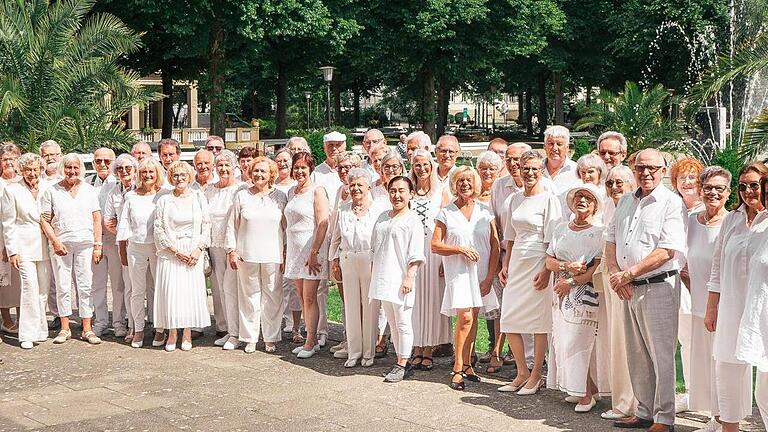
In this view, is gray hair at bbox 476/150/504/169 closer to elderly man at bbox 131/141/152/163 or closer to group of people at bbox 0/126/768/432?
group of people at bbox 0/126/768/432

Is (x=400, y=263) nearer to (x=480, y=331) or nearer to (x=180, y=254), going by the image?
(x=180, y=254)

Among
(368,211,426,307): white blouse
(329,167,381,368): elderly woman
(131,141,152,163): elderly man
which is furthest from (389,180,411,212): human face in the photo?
(131,141,152,163): elderly man

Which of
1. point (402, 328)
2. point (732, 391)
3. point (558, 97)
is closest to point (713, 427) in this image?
point (732, 391)

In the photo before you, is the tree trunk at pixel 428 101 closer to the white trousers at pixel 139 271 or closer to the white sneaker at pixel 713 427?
the white trousers at pixel 139 271

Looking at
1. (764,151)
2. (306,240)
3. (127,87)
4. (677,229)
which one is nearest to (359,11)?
(127,87)

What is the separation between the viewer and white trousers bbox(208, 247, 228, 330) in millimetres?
11562

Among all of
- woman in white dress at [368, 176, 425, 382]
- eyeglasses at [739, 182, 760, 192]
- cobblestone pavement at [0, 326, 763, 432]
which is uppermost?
eyeglasses at [739, 182, 760, 192]

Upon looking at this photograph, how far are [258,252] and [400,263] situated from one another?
1906 mm

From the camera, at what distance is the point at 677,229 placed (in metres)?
7.69

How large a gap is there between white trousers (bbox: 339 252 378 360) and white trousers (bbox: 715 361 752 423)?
12.3ft

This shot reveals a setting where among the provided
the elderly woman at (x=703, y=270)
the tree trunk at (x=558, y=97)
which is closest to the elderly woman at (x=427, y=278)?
the elderly woman at (x=703, y=270)

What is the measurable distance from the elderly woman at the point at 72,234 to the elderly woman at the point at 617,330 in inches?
225

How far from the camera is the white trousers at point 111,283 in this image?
12.1 metres

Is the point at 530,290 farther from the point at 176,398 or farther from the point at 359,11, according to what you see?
the point at 359,11
